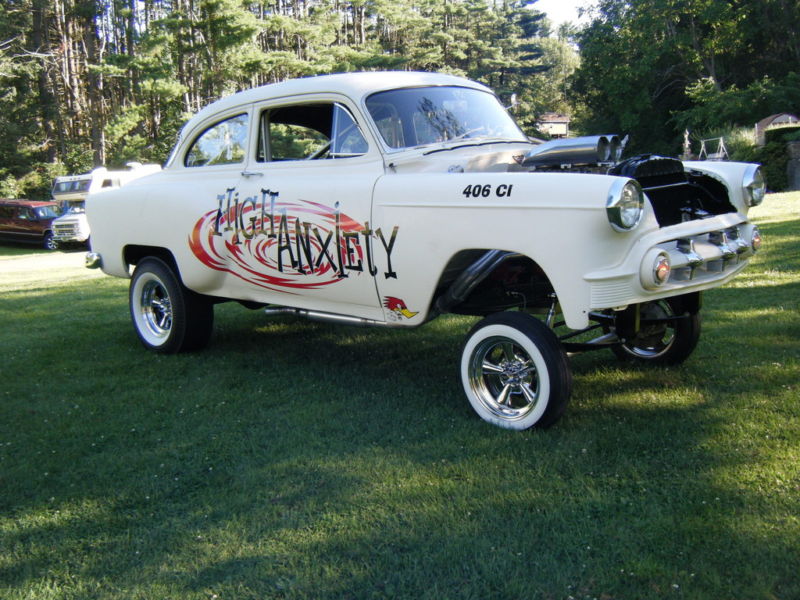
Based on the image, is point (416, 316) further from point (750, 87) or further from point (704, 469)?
point (750, 87)

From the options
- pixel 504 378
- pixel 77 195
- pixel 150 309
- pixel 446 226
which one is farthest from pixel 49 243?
pixel 504 378

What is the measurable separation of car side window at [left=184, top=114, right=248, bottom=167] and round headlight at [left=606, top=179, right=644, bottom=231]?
3194mm

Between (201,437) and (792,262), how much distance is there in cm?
707

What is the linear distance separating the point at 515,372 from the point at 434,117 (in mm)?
1954

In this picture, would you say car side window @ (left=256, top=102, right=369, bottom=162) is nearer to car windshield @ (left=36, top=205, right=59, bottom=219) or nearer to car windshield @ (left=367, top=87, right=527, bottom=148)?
car windshield @ (left=367, top=87, right=527, bottom=148)

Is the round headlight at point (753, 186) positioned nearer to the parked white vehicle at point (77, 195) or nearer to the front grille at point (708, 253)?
the front grille at point (708, 253)

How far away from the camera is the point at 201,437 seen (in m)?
4.40

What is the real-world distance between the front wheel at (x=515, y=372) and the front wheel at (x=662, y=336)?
0.77 m

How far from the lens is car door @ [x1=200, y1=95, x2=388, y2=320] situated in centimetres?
472

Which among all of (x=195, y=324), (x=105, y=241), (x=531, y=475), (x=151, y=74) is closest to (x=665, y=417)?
(x=531, y=475)

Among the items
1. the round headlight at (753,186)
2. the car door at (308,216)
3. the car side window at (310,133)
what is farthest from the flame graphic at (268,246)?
the round headlight at (753,186)

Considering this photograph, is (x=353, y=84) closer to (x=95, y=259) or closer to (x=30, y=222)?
(x=95, y=259)

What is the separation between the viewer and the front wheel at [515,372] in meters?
3.96

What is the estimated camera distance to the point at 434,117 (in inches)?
200
